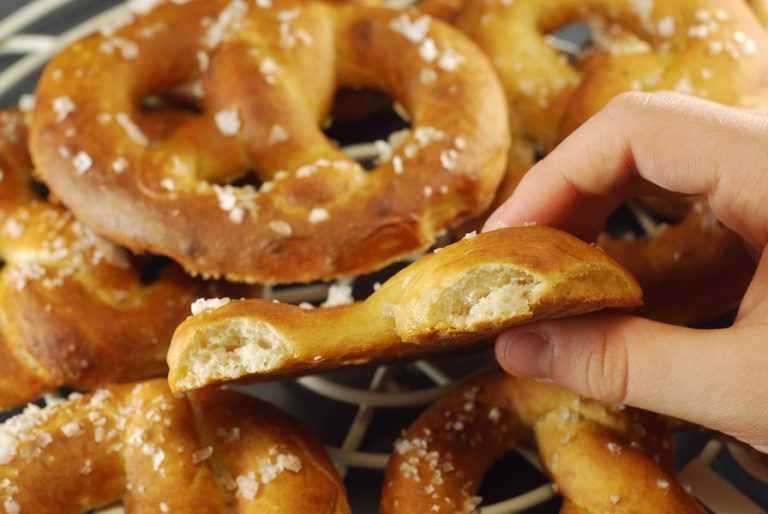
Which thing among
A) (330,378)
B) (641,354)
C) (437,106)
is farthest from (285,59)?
(641,354)

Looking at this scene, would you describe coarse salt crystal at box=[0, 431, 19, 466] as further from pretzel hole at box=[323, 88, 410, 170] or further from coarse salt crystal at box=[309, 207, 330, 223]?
pretzel hole at box=[323, 88, 410, 170]

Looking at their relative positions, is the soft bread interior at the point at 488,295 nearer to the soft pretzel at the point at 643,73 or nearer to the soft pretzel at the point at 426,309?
the soft pretzel at the point at 426,309

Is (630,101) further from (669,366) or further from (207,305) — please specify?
(207,305)

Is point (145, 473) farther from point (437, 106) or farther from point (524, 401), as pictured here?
point (437, 106)

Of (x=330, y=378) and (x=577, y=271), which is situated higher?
(x=577, y=271)

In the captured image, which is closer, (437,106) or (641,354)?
Answer: (641,354)

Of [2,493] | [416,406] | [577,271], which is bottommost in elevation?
[416,406]
